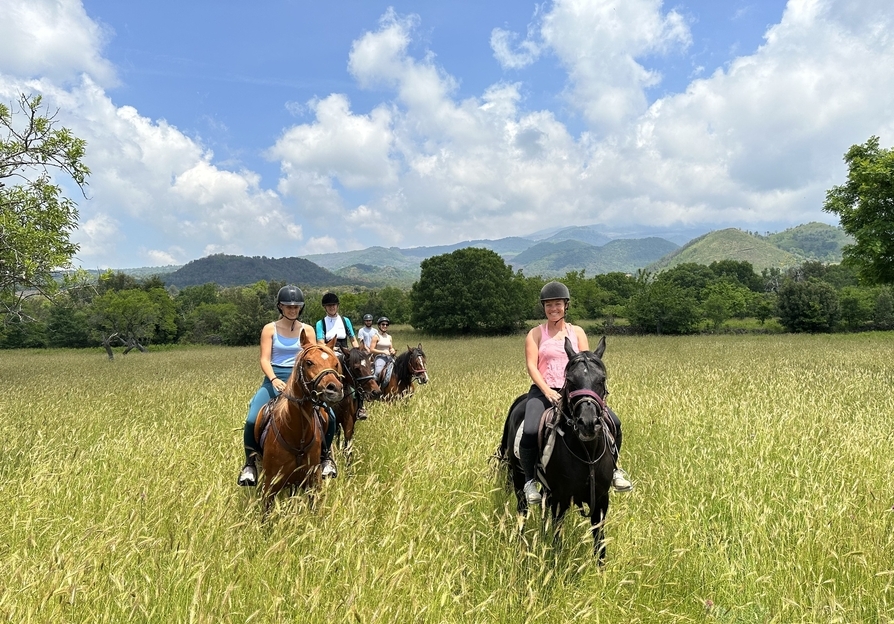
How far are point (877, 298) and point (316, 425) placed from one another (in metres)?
71.2

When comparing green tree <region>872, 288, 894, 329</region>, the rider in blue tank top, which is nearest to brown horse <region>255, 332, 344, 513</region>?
the rider in blue tank top

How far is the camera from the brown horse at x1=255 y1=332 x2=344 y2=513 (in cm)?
411

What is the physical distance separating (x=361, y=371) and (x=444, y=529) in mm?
4213

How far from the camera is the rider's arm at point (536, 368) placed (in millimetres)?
4203

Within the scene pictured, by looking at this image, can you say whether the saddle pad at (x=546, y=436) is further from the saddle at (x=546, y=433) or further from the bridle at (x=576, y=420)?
the bridle at (x=576, y=420)

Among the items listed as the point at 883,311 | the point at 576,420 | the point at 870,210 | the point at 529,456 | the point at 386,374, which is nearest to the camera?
the point at 576,420

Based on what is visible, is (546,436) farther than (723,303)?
No

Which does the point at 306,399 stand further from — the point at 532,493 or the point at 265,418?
the point at 532,493

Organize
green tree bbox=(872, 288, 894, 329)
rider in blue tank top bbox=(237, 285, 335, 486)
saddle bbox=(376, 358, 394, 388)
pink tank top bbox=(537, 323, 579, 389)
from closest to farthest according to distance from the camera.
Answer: pink tank top bbox=(537, 323, 579, 389) < rider in blue tank top bbox=(237, 285, 335, 486) < saddle bbox=(376, 358, 394, 388) < green tree bbox=(872, 288, 894, 329)

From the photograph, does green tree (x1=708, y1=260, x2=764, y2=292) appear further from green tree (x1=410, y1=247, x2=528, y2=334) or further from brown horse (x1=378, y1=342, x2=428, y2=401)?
brown horse (x1=378, y1=342, x2=428, y2=401)

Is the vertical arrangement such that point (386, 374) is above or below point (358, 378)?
below

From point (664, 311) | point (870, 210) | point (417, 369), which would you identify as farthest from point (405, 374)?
point (664, 311)

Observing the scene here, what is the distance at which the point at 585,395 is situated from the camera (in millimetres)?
3447

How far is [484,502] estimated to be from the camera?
16.0ft
